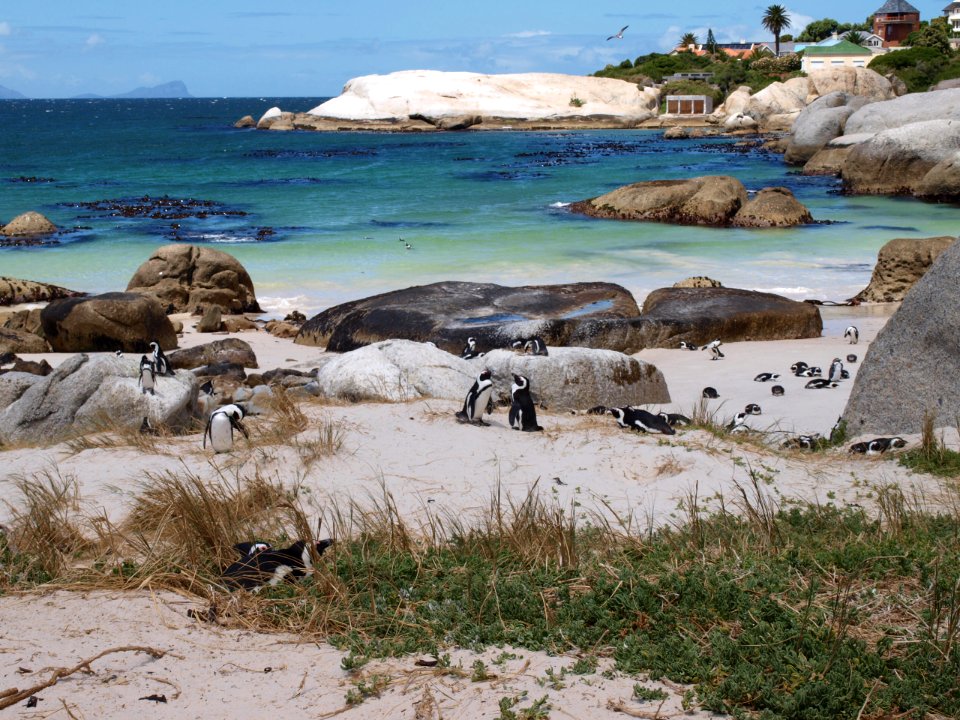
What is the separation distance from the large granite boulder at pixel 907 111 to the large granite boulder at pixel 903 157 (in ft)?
10.3

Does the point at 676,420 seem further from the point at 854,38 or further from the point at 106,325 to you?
the point at 854,38

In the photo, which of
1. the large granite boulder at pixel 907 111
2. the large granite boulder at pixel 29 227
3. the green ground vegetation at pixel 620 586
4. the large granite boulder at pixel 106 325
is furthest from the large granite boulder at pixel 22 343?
the large granite boulder at pixel 907 111

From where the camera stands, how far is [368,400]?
356 inches

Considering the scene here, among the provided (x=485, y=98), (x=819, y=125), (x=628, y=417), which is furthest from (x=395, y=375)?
(x=485, y=98)

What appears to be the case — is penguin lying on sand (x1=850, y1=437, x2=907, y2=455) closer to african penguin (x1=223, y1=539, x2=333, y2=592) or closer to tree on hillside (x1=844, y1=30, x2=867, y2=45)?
african penguin (x1=223, y1=539, x2=333, y2=592)

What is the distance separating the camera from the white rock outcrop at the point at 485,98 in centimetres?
9500

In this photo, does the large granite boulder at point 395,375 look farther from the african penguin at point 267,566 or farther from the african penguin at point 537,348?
the african penguin at point 267,566

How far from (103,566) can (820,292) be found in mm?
16364

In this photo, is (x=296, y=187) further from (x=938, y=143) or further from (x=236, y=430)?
(x=236, y=430)

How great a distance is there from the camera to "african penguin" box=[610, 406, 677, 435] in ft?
25.3

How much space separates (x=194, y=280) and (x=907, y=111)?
3447 centimetres

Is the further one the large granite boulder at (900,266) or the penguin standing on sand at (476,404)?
the large granite boulder at (900,266)

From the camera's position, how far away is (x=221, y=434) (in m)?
7.10

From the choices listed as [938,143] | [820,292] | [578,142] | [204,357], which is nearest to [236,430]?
[204,357]
